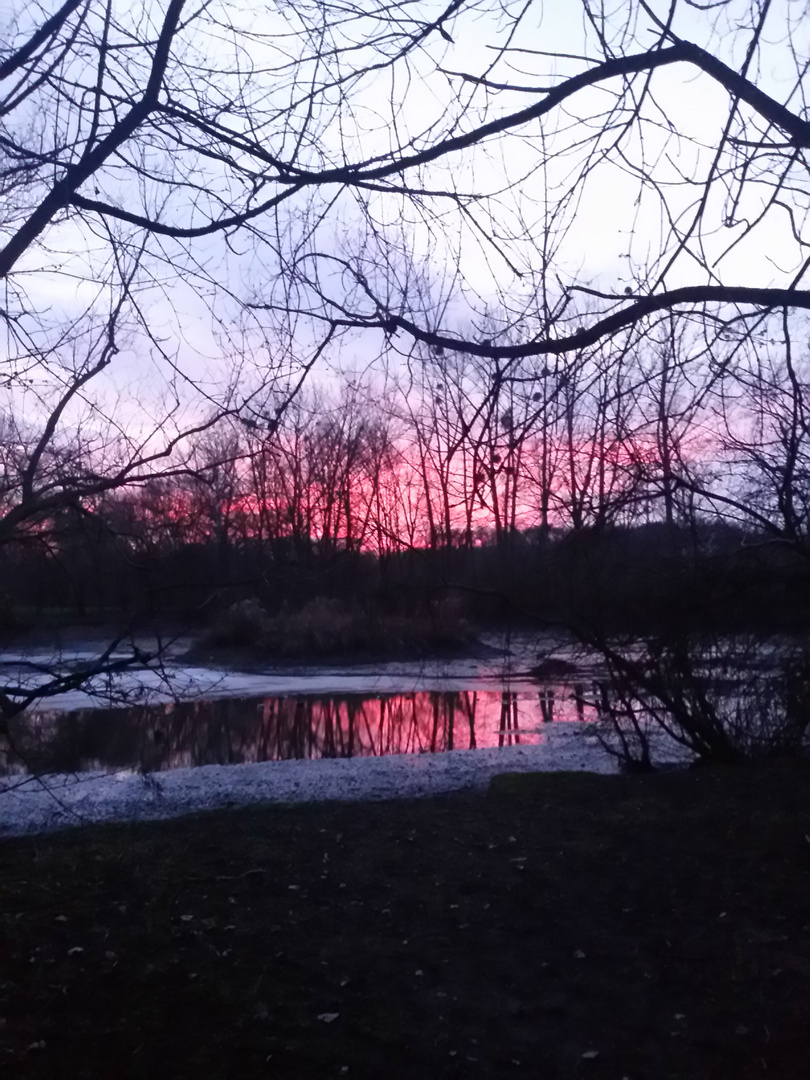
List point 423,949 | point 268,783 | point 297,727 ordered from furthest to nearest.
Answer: point 297,727
point 268,783
point 423,949

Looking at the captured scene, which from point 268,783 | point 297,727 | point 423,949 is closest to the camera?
point 423,949

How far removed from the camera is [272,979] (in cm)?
569

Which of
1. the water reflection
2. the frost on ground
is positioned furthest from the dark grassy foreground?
the water reflection

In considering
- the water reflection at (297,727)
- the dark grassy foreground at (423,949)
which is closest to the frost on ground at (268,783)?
the water reflection at (297,727)

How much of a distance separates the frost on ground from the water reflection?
0.66 meters

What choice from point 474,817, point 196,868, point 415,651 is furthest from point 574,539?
point 415,651

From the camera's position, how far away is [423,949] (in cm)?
615

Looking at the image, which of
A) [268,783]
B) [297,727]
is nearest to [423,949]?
[268,783]

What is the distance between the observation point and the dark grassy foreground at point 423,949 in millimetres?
4852

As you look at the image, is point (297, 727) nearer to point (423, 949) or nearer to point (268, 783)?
point (268, 783)

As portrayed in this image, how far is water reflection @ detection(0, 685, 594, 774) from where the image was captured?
17.7 metres

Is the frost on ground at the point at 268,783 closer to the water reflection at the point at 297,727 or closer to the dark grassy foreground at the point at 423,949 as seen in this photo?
the water reflection at the point at 297,727

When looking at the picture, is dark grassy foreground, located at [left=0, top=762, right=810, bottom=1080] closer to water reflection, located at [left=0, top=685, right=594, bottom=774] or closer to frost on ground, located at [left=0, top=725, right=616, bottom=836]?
frost on ground, located at [left=0, top=725, right=616, bottom=836]

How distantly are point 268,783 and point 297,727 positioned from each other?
6752 millimetres
